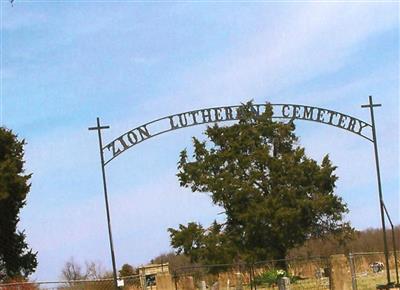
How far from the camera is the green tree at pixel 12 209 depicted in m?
37.5

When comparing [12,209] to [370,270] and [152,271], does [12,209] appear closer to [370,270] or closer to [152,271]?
[152,271]

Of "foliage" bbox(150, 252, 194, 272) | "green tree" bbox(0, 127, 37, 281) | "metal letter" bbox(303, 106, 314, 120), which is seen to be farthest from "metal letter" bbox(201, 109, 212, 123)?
"foliage" bbox(150, 252, 194, 272)

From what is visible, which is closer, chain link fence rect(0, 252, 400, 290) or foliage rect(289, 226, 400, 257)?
chain link fence rect(0, 252, 400, 290)

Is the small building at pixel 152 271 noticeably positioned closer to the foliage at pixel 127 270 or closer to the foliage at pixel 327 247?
the foliage at pixel 127 270

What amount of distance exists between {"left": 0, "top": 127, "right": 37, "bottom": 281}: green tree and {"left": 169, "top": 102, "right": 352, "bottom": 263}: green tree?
1100cm

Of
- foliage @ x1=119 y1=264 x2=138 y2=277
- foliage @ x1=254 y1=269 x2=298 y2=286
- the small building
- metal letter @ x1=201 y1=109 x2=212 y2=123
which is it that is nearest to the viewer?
metal letter @ x1=201 y1=109 x2=212 y2=123

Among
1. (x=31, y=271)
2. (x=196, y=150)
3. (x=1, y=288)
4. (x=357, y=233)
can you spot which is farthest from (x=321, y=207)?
(x=1, y=288)

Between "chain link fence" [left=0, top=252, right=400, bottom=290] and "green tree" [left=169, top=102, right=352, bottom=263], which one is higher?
"green tree" [left=169, top=102, right=352, bottom=263]

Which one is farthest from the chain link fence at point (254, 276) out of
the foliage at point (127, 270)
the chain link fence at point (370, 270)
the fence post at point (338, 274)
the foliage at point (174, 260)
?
the foliage at point (174, 260)

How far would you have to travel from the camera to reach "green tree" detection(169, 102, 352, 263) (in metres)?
47.4

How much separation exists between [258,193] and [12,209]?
16061 millimetres

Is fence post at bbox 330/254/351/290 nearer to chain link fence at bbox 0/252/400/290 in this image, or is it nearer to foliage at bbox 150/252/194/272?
chain link fence at bbox 0/252/400/290

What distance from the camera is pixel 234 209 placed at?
48594 millimetres

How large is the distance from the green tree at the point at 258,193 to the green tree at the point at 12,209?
36.1 feet
